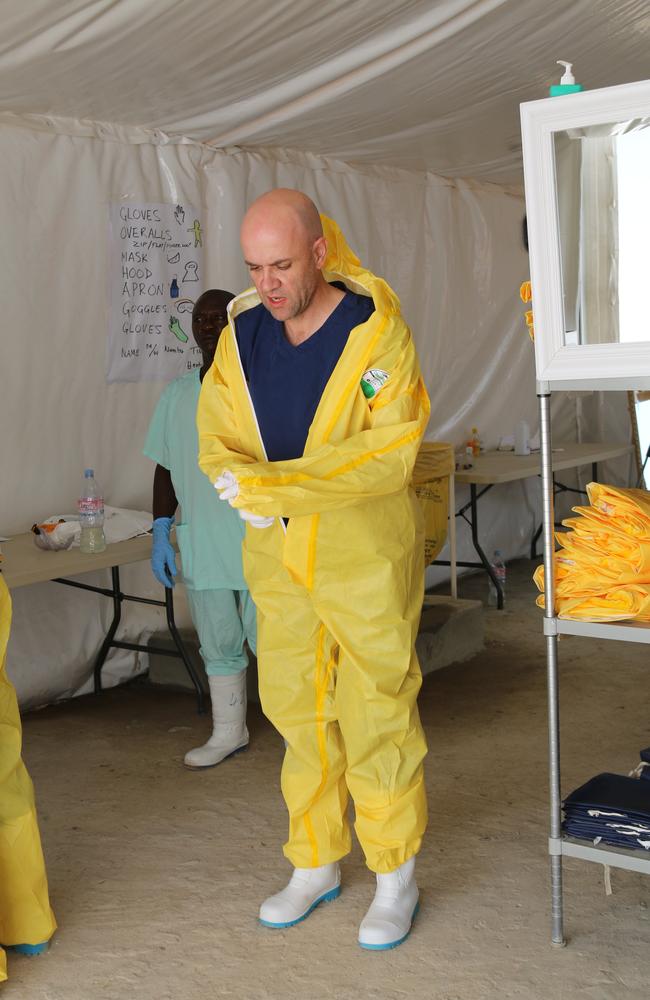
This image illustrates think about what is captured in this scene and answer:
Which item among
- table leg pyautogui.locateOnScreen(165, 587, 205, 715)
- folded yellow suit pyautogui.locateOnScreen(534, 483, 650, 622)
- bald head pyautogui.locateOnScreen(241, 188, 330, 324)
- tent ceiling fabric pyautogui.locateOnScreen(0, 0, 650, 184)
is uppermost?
tent ceiling fabric pyautogui.locateOnScreen(0, 0, 650, 184)

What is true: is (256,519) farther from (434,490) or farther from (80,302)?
(434,490)

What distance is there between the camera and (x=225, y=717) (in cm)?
341

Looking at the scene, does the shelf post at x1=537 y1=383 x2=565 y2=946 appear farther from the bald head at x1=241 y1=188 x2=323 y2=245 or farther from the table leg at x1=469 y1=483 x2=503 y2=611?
the table leg at x1=469 y1=483 x2=503 y2=611

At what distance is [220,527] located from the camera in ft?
10.8

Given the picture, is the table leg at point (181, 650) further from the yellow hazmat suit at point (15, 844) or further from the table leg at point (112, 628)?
the yellow hazmat suit at point (15, 844)

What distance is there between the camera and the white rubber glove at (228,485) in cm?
212

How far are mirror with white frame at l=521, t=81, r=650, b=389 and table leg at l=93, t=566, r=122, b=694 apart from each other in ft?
7.64

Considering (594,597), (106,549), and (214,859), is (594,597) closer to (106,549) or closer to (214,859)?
(214,859)

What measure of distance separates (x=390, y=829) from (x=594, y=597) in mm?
650

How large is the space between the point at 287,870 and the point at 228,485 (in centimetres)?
107

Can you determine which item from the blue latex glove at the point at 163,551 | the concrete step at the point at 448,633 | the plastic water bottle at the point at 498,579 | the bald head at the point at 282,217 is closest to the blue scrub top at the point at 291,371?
the bald head at the point at 282,217

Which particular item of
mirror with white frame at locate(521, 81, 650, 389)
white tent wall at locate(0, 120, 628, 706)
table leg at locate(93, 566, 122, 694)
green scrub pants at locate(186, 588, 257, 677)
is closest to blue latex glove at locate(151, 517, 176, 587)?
green scrub pants at locate(186, 588, 257, 677)

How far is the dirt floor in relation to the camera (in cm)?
219

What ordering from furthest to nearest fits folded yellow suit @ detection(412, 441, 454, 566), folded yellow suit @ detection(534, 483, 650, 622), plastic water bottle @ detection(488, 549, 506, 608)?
plastic water bottle @ detection(488, 549, 506, 608) → folded yellow suit @ detection(412, 441, 454, 566) → folded yellow suit @ detection(534, 483, 650, 622)
